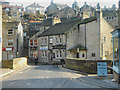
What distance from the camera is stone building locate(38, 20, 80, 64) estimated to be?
40.1 m

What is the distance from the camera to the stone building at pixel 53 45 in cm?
4012

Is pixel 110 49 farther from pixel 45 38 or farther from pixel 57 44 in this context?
pixel 45 38

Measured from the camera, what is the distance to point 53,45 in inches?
1679

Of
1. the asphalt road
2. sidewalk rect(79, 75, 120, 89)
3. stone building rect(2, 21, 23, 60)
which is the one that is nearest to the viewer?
sidewalk rect(79, 75, 120, 89)

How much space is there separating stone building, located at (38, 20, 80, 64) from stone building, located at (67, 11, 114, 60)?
1.68m

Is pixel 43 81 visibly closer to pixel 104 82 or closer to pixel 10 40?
pixel 104 82

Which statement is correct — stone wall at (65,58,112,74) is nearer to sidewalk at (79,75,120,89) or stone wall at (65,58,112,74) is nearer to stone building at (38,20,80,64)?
sidewalk at (79,75,120,89)

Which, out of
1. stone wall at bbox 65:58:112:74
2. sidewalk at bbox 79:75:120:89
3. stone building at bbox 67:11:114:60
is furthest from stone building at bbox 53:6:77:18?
sidewalk at bbox 79:75:120:89

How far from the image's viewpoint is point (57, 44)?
41562mm

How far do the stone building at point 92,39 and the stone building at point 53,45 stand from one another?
5.52 feet

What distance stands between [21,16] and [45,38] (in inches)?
2398

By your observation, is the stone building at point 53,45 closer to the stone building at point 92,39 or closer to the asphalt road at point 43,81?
the stone building at point 92,39

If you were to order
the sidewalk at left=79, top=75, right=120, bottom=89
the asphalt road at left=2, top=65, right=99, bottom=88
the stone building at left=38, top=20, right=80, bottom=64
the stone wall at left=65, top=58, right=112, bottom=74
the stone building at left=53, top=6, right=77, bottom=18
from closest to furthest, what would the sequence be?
the sidewalk at left=79, top=75, right=120, bottom=89
the asphalt road at left=2, top=65, right=99, bottom=88
the stone wall at left=65, top=58, right=112, bottom=74
the stone building at left=38, top=20, right=80, bottom=64
the stone building at left=53, top=6, right=77, bottom=18

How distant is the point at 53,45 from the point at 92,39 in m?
9.93
